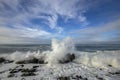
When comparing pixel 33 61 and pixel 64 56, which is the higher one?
pixel 64 56

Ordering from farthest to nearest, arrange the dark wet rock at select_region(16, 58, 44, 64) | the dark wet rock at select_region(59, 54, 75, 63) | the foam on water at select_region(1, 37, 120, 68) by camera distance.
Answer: the dark wet rock at select_region(59, 54, 75, 63), the dark wet rock at select_region(16, 58, 44, 64), the foam on water at select_region(1, 37, 120, 68)

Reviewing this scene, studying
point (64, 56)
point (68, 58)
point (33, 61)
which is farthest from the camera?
point (68, 58)

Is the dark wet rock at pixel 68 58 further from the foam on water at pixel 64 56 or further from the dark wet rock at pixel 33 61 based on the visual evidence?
the dark wet rock at pixel 33 61

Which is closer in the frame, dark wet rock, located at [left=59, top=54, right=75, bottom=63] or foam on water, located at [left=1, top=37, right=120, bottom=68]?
foam on water, located at [left=1, top=37, right=120, bottom=68]

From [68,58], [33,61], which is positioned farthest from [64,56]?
[33,61]

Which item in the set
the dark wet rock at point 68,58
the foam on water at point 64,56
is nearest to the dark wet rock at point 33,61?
the foam on water at point 64,56

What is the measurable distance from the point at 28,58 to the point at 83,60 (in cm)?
770

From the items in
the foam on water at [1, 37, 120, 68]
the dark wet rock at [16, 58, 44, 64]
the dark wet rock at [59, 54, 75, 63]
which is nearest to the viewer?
the foam on water at [1, 37, 120, 68]

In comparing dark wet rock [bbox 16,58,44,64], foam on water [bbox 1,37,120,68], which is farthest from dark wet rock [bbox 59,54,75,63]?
dark wet rock [bbox 16,58,44,64]

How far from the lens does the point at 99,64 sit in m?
12.2

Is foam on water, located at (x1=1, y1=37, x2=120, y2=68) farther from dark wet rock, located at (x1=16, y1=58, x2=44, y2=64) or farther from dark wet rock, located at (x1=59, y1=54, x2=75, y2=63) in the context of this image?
dark wet rock, located at (x1=16, y1=58, x2=44, y2=64)

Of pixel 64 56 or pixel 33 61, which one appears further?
pixel 64 56

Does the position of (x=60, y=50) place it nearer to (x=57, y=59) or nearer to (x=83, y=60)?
(x=57, y=59)

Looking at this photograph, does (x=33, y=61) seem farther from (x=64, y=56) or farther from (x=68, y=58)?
(x=68, y=58)
